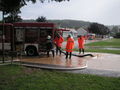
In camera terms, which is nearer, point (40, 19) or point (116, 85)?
point (116, 85)

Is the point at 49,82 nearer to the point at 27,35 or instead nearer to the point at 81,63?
the point at 81,63

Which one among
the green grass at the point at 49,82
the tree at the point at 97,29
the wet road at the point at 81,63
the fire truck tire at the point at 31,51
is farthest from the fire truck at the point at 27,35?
the tree at the point at 97,29

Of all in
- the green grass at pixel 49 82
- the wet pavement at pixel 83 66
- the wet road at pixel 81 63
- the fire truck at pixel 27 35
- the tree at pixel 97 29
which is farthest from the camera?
the tree at pixel 97 29

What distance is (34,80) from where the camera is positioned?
Answer: 8.70 m

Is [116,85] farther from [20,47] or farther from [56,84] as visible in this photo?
[20,47]

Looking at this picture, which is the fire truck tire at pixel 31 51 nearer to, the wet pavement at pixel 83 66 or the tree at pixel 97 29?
the wet pavement at pixel 83 66

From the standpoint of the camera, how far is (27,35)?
1773 centimetres

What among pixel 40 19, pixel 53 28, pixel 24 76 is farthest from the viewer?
pixel 40 19

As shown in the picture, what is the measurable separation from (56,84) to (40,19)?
170 feet

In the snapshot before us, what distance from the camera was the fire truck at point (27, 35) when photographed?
1764 cm

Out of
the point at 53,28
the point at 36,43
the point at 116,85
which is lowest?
the point at 116,85

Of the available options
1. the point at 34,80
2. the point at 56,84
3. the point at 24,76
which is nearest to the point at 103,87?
the point at 56,84

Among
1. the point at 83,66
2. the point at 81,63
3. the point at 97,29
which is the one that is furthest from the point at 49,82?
the point at 97,29

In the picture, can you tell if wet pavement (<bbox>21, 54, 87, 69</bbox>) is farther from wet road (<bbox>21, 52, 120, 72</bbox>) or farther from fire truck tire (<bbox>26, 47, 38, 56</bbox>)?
fire truck tire (<bbox>26, 47, 38, 56</bbox>)
